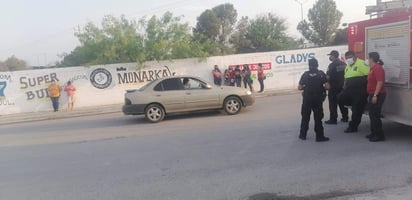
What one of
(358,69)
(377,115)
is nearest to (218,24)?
(358,69)

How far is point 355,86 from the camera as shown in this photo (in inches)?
334

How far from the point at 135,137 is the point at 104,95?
1125 cm

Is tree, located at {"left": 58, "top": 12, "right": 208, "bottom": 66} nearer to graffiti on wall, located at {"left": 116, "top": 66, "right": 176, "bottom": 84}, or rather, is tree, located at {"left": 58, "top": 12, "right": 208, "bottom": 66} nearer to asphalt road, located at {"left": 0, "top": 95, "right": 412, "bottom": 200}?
graffiti on wall, located at {"left": 116, "top": 66, "right": 176, "bottom": 84}

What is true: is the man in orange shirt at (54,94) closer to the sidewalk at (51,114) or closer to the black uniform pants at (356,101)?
the sidewalk at (51,114)

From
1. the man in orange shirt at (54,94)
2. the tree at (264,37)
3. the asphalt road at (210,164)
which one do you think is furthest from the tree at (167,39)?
the tree at (264,37)

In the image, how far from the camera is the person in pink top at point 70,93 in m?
19.7

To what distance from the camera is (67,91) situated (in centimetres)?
1970

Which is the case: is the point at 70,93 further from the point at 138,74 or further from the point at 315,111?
the point at 315,111

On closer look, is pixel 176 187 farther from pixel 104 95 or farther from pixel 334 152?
pixel 104 95

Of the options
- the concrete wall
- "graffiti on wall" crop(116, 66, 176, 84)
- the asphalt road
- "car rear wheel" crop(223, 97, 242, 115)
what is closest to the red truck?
the asphalt road

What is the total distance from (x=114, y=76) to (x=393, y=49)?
15.4 meters

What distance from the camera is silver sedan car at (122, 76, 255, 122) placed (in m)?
12.5

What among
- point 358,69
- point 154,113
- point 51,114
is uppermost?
point 358,69

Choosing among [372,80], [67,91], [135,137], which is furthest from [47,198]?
[67,91]
